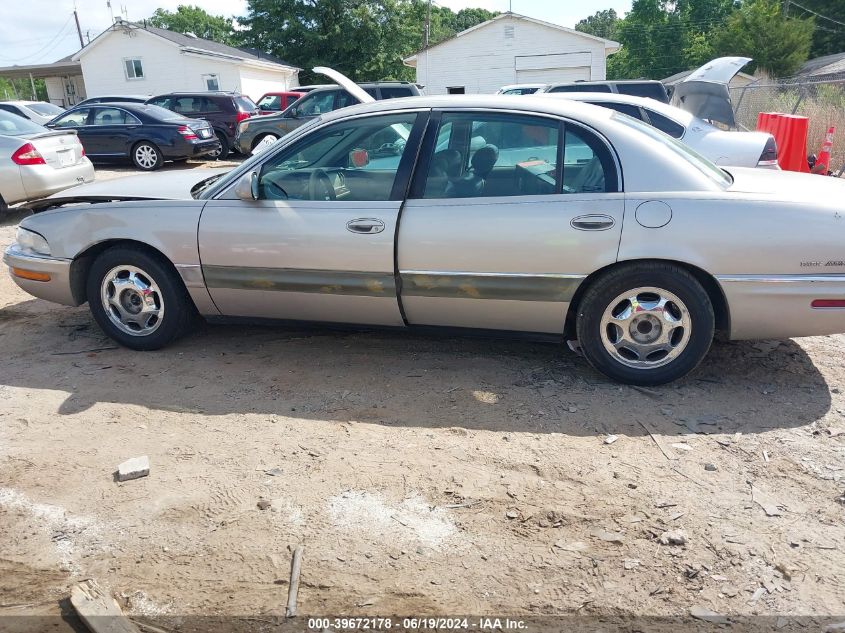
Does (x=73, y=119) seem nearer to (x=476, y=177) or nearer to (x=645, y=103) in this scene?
(x=645, y=103)

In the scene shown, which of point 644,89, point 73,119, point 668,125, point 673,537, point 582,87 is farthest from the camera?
point 73,119

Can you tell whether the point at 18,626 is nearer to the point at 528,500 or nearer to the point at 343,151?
the point at 528,500

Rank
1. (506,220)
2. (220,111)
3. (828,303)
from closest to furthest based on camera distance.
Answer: (828,303) → (506,220) → (220,111)

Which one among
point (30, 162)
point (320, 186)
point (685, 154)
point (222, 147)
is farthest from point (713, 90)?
point (222, 147)

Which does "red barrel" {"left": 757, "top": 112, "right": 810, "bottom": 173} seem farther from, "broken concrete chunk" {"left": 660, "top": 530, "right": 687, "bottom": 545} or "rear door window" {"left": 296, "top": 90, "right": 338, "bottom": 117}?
"rear door window" {"left": 296, "top": 90, "right": 338, "bottom": 117}

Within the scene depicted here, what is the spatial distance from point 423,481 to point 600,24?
120077 mm

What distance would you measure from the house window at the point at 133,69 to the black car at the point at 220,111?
19.0m

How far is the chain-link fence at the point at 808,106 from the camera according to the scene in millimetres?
13148

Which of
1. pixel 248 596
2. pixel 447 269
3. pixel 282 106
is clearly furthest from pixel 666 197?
pixel 282 106

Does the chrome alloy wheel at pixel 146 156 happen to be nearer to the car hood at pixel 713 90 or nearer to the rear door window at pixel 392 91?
the rear door window at pixel 392 91

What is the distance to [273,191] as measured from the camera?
4293mm

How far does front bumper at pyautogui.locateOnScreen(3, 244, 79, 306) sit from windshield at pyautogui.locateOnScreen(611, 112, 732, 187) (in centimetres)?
375

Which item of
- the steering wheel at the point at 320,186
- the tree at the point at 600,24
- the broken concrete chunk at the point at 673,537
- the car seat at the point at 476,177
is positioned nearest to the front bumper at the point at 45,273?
the steering wheel at the point at 320,186

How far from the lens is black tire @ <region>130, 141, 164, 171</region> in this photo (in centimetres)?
1471
